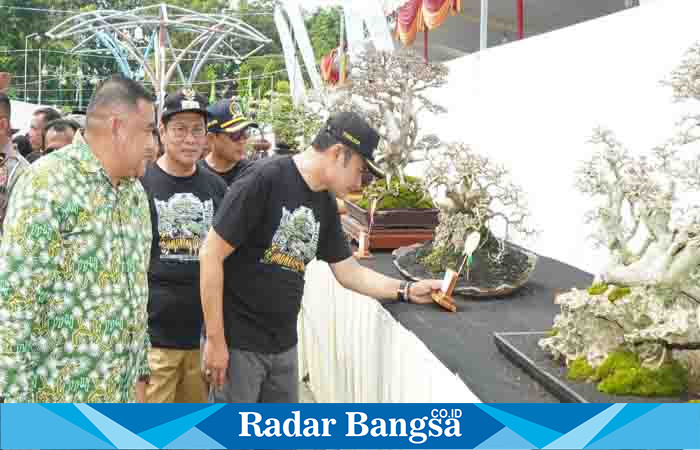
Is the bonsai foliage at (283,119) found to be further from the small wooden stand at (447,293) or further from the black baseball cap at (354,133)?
the black baseball cap at (354,133)

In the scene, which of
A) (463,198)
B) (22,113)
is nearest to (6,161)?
(463,198)

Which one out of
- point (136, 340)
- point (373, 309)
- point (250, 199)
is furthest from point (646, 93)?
point (136, 340)

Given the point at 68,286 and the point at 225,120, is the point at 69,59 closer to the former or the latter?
the point at 225,120

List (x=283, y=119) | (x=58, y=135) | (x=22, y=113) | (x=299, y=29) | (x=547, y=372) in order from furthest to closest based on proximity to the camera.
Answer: (x=22, y=113) < (x=299, y=29) < (x=283, y=119) < (x=58, y=135) < (x=547, y=372)

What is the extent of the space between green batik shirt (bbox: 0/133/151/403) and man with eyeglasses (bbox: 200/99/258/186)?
4.68 feet

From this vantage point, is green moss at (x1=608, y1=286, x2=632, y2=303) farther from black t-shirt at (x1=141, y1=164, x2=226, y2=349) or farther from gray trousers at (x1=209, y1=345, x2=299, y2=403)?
black t-shirt at (x1=141, y1=164, x2=226, y2=349)

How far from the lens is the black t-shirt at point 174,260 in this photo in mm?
2436

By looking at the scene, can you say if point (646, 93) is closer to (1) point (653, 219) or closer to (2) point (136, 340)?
(1) point (653, 219)

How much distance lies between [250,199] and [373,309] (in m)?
0.68

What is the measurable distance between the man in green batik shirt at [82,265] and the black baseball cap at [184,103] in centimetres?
85

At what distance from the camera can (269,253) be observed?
208cm

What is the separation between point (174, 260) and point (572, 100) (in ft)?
6.26

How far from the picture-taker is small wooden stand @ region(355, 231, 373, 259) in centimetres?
313

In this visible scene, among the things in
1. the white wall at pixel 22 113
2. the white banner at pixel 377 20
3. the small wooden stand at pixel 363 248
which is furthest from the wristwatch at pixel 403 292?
the white wall at pixel 22 113
